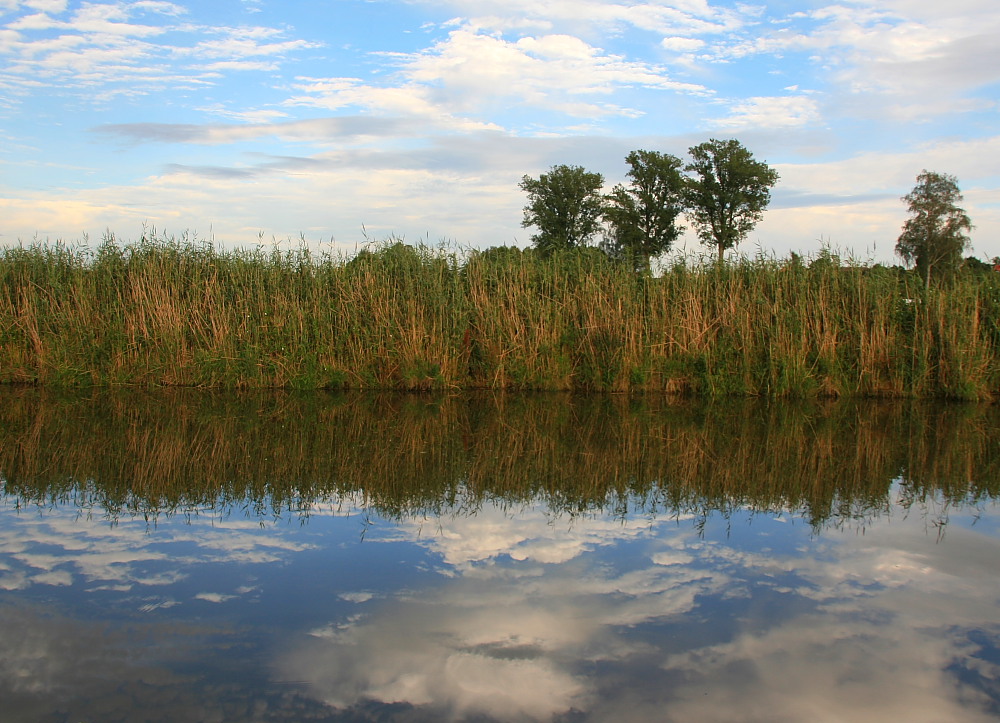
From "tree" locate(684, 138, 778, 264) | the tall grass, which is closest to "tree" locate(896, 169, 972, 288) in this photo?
"tree" locate(684, 138, 778, 264)

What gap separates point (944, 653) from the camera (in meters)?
2.88

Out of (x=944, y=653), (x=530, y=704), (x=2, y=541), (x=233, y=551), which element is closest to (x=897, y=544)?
(x=944, y=653)

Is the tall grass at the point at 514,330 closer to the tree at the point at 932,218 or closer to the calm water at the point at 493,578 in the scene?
the calm water at the point at 493,578

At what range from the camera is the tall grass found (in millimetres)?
10023

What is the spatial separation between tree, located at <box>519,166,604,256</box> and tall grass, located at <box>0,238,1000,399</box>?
35.0 metres

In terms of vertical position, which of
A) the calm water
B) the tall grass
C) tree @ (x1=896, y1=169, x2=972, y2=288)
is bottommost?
the calm water

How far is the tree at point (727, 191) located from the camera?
42750mm

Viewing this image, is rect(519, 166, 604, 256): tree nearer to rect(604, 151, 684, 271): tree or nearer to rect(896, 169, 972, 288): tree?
rect(604, 151, 684, 271): tree

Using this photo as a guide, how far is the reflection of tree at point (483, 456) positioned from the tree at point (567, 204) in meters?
37.0

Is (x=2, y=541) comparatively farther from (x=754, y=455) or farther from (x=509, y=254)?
(x=509, y=254)

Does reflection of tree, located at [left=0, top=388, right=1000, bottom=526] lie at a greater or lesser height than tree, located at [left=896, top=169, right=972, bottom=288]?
lesser

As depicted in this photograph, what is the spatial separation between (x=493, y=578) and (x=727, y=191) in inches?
1687

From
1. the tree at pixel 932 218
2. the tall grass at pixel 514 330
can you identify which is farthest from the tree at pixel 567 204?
the tall grass at pixel 514 330

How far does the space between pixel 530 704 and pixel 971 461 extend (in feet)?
17.2
